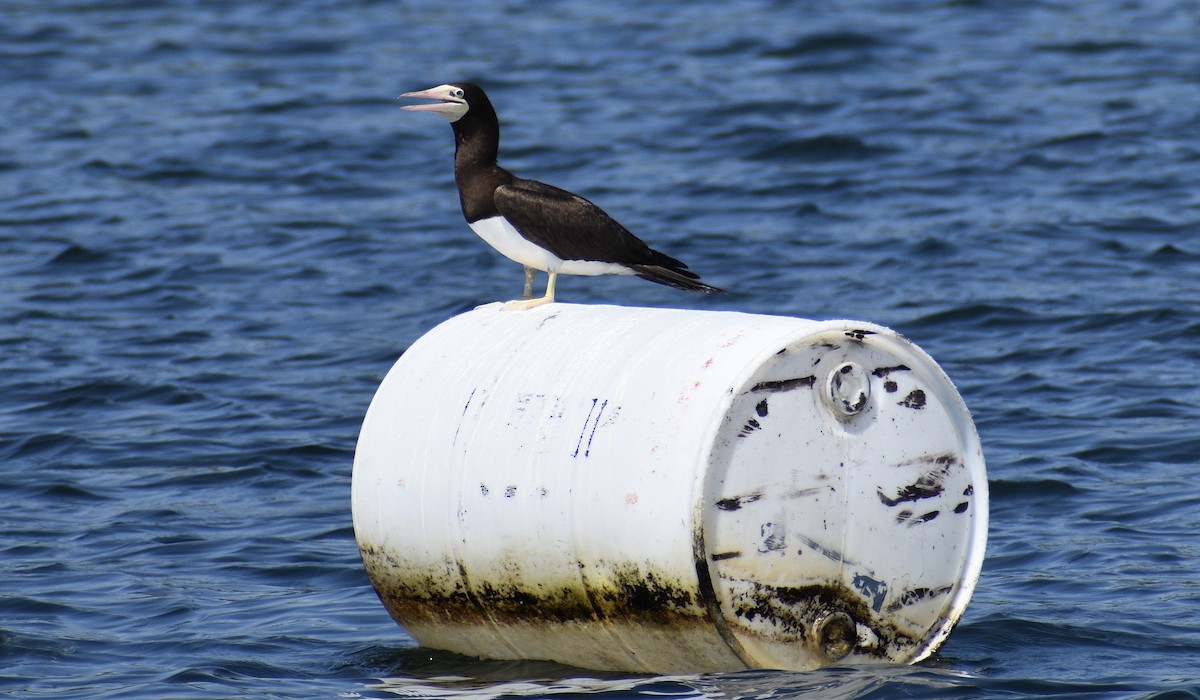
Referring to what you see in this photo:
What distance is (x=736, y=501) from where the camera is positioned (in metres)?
6.18

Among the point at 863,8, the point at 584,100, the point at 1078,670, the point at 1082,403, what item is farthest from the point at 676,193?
the point at 1078,670

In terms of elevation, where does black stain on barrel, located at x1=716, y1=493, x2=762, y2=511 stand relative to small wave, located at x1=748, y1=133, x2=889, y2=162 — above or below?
above

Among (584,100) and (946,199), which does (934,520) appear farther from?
(584,100)

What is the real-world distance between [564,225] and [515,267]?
8.07 m

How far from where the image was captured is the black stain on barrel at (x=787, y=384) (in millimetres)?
6203

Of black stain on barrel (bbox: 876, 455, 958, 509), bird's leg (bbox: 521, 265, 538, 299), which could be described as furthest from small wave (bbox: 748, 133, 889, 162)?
black stain on barrel (bbox: 876, 455, 958, 509)

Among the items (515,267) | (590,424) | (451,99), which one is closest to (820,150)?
(515,267)

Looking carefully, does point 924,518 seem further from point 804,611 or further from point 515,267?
point 515,267

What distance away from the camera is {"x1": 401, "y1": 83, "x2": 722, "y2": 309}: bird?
25.5 feet

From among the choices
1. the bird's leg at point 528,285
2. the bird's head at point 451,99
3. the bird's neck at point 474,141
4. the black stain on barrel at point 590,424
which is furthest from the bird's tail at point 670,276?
the black stain on barrel at point 590,424

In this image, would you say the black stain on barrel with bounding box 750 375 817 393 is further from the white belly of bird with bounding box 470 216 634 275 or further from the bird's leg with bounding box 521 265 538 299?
the bird's leg with bounding box 521 265 538 299

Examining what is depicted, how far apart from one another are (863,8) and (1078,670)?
20056mm

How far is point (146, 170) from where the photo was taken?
760 inches

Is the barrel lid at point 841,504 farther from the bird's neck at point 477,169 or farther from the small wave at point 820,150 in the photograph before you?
the small wave at point 820,150
